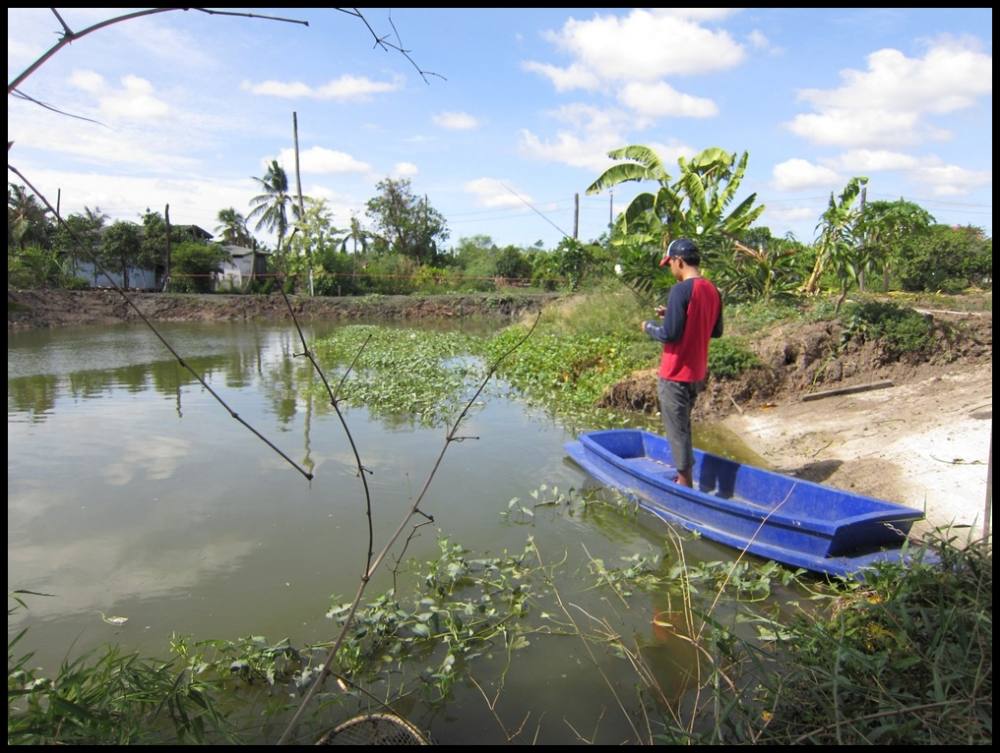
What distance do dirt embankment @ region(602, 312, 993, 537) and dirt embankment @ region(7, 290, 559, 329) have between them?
17202 mm

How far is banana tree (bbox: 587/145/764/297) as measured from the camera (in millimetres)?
13641

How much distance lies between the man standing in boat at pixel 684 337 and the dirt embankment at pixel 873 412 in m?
1.73

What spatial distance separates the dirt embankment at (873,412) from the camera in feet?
17.5

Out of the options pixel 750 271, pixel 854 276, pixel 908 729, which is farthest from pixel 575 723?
pixel 750 271

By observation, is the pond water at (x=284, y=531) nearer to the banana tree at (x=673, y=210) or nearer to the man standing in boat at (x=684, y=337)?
the man standing in boat at (x=684, y=337)

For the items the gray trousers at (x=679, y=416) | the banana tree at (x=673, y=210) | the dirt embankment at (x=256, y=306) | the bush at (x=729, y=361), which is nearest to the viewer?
the gray trousers at (x=679, y=416)

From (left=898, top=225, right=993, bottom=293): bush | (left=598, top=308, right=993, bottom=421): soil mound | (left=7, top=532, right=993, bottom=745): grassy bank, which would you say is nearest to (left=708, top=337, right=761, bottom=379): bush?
(left=598, top=308, right=993, bottom=421): soil mound

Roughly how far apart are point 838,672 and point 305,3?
108 inches

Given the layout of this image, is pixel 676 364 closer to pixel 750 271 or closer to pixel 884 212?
pixel 884 212

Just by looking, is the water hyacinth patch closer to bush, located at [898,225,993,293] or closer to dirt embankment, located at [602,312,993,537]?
dirt embankment, located at [602,312,993,537]

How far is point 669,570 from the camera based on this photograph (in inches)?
180

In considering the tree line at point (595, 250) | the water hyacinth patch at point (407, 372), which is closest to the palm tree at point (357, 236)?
the tree line at point (595, 250)

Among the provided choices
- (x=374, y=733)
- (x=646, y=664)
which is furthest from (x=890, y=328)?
(x=374, y=733)

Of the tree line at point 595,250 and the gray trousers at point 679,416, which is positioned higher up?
the tree line at point 595,250
